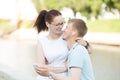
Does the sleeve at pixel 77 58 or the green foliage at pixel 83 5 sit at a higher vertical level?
the sleeve at pixel 77 58

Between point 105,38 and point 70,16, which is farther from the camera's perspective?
point 70,16

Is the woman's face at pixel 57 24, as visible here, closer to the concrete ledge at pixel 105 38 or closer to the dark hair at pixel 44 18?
the dark hair at pixel 44 18

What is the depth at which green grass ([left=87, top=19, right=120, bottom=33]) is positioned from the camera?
22.4 m

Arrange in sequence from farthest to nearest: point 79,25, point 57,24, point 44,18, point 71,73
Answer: point 44,18
point 57,24
point 79,25
point 71,73

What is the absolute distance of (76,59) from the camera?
264 cm

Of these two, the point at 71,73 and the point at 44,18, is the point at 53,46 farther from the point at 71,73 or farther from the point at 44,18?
the point at 71,73

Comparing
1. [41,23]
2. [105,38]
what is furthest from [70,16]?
[41,23]

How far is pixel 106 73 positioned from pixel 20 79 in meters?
3.84

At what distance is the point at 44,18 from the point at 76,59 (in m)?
0.86

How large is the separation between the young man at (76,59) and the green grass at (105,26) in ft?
63.9

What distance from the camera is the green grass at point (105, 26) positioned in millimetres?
22397

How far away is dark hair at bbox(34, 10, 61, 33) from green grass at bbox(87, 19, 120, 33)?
742 inches

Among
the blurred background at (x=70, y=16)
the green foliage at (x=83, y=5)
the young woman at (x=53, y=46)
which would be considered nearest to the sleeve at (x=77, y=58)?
the young woman at (x=53, y=46)

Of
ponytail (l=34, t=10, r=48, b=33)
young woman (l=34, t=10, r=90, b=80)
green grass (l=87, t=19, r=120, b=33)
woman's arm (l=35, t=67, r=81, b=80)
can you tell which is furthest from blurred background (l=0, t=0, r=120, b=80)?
woman's arm (l=35, t=67, r=81, b=80)
